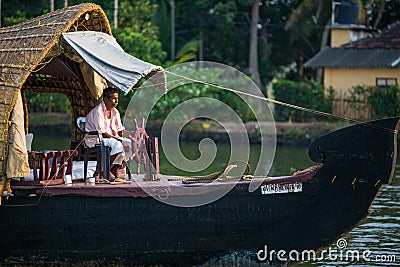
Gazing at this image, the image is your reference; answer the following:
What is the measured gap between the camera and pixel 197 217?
7930 mm

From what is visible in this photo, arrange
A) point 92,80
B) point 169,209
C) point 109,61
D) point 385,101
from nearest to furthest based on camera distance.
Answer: point 169,209 → point 109,61 → point 92,80 → point 385,101

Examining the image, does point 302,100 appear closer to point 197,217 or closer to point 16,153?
point 197,217

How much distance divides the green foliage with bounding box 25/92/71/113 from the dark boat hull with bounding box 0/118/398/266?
15.6m

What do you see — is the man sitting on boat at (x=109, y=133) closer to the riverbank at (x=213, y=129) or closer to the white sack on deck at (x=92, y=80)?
the white sack on deck at (x=92, y=80)

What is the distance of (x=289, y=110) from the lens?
904 inches

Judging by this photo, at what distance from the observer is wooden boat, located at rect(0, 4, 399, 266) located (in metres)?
7.80

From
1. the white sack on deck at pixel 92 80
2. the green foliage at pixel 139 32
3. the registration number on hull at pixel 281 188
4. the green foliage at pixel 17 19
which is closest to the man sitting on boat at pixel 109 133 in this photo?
the white sack on deck at pixel 92 80

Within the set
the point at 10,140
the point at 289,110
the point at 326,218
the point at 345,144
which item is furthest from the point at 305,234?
the point at 289,110

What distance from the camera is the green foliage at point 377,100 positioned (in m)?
21.5

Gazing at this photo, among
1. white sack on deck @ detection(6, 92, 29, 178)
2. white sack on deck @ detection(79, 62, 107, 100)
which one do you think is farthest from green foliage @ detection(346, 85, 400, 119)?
white sack on deck @ detection(6, 92, 29, 178)

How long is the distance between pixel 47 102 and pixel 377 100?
8.81m

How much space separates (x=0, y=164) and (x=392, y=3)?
20246mm

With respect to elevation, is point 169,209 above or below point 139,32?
below

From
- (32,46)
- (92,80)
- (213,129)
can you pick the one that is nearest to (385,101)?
(213,129)
